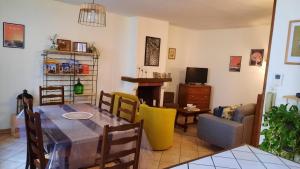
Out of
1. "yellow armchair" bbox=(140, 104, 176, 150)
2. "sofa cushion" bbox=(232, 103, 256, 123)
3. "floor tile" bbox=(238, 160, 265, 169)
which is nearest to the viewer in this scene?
"floor tile" bbox=(238, 160, 265, 169)

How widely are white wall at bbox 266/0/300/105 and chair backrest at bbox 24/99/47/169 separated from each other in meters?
2.67

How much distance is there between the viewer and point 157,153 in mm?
3625

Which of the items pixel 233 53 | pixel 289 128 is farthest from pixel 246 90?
pixel 289 128

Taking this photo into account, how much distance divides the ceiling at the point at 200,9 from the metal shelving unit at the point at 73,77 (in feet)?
3.49

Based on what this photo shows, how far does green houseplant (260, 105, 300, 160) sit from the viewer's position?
1.99 meters

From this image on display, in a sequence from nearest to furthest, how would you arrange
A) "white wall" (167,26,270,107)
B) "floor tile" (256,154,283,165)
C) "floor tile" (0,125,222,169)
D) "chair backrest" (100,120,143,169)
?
1. "floor tile" (256,154,283,165)
2. "chair backrest" (100,120,143,169)
3. "floor tile" (0,125,222,169)
4. "white wall" (167,26,270,107)

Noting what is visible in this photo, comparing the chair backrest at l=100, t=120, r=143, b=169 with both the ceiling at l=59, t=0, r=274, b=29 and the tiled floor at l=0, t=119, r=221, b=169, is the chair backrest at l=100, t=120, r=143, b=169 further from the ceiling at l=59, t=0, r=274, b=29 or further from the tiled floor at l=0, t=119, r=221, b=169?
the ceiling at l=59, t=0, r=274, b=29

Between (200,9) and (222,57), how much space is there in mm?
2494

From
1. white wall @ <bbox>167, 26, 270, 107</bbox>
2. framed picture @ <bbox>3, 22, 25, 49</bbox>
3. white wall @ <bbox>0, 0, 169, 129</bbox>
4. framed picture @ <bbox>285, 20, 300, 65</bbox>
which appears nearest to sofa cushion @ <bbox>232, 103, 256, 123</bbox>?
framed picture @ <bbox>285, 20, 300, 65</bbox>

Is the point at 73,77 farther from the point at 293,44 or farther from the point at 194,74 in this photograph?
the point at 293,44

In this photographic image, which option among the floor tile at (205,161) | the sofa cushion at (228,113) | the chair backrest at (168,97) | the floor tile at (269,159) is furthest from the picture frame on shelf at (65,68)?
the floor tile at (269,159)

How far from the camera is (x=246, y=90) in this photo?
580cm

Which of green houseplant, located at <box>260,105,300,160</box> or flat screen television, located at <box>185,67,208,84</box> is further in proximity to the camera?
flat screen television, located at <box>185,67,208,84</box>

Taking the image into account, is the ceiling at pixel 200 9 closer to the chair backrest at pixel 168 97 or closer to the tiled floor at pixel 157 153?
the chair backrest at pixel 168 97
